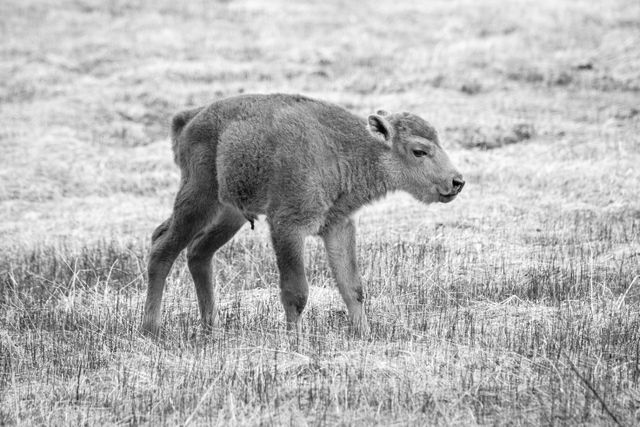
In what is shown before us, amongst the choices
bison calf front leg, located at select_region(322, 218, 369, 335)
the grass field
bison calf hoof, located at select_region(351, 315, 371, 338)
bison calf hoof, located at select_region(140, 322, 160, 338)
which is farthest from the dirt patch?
bison calf hoof, located at select_region(140, 322, 160, 338)

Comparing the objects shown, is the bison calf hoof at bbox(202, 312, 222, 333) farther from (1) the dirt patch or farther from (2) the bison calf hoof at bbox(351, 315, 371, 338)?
(1) the dirt patch

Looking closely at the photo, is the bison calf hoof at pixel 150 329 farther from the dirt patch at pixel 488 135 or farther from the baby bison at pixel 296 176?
the dirt patch at pixel 488 135

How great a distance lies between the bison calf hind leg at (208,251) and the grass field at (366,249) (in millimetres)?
290

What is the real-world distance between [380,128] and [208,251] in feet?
7.29

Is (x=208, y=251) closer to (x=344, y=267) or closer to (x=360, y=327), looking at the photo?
(x=344, y=267)

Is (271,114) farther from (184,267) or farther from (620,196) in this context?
(620,196)

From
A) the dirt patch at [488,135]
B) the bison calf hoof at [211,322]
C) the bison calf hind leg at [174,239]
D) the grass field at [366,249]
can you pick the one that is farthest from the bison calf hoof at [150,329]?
the dirt patch at [488,135]

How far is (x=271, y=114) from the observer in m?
8.48

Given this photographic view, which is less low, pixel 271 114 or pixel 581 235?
pixel 271 114

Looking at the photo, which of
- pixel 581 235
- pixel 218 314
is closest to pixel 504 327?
pixel 218 314

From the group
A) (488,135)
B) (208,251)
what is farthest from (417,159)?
(488,135)

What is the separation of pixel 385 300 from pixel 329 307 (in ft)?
1.92

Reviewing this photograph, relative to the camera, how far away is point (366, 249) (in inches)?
444

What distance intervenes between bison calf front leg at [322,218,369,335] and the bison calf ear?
2.82ft
